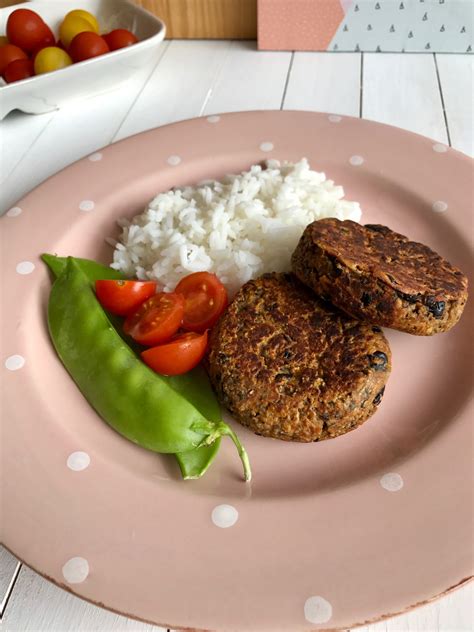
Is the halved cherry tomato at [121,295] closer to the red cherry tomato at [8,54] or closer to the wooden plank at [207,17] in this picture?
the red cherry tomato at [8,54]

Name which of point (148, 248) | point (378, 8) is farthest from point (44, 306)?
point (378, 8)

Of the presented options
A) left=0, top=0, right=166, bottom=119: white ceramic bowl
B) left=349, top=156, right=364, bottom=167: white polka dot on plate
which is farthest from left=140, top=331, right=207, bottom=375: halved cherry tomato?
left=0, top=0, right=166, bottom=119: white ceramic bowl

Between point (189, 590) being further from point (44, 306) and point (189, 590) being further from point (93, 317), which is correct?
point (44, 306)

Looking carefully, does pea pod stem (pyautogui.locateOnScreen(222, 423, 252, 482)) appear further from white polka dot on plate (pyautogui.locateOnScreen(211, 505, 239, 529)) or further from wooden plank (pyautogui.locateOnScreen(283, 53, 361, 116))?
wooden plank (pyautogui.locateOnScreen(283, 53, 361, 116))

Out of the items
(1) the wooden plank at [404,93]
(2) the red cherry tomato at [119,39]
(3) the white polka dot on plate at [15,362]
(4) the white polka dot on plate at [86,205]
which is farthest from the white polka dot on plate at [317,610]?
(2) the red cherry tomato at [119,39]

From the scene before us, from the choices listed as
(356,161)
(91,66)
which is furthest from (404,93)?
(91,66)

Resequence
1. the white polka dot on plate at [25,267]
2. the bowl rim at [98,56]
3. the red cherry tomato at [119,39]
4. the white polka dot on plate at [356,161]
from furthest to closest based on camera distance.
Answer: the red cherry tomato at [119,39] < the bowl rim at [98,56] < the white polka dot on plate at [356,161] < the white polka dot on plate at [25,267]
